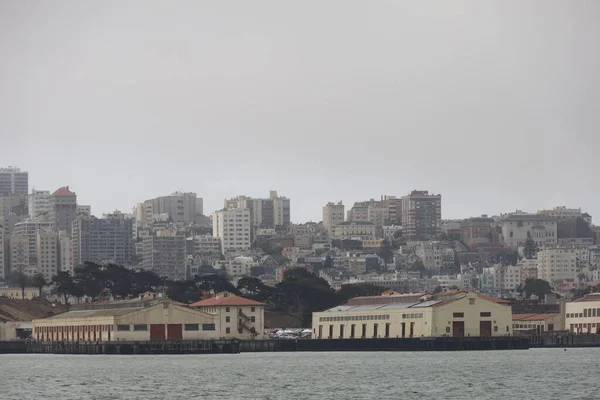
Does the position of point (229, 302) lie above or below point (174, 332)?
above

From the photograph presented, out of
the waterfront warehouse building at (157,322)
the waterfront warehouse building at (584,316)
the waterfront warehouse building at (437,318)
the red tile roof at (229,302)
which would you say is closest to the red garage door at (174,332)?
→ the waterfront warehouse building at (157,322)

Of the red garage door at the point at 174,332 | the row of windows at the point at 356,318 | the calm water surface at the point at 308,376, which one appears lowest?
the calm water surface at the point at 308,376

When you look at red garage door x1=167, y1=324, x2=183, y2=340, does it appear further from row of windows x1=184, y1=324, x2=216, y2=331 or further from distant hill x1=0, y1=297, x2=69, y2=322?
distant hill x1=0, y1=297, x2=69, y2=322

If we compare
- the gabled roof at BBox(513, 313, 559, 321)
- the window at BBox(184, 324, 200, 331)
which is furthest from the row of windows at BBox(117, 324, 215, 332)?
the gabled roof at BBox(513, 313, 559, 321)

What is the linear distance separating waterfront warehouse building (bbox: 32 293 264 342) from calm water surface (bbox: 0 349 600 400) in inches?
372

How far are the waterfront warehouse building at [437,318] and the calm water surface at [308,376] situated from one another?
35.4 feet

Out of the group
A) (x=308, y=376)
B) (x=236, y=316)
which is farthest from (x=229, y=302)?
(x=308, y=376)

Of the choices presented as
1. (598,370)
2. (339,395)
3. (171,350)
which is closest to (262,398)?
(339,395)

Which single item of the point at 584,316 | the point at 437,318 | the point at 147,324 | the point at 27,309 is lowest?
the point at 147,324

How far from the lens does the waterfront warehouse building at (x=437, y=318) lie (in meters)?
152

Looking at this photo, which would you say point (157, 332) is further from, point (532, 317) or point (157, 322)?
point (532, 317)

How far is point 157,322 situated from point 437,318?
76.1 feet

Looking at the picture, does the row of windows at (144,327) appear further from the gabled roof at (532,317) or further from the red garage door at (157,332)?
the gabled roof at (532,317)

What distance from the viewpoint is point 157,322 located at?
149375 millimetres
